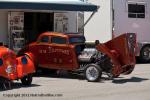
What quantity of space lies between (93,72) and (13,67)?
3180mm

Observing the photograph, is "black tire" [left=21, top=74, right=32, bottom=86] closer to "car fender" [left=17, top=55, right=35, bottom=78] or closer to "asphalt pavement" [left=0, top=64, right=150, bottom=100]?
"asphalt pavement" [left=0, top=64, right=150, bottom=100]

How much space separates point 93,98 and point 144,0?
11697 mm

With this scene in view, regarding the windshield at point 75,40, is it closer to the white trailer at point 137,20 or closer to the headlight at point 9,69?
the headlight at point 9,69

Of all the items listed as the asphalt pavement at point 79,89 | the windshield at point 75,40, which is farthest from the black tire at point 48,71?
the windshield at point 75,40

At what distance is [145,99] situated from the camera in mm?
12297

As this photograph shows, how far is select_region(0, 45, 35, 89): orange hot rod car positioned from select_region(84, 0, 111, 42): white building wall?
795 centimetres

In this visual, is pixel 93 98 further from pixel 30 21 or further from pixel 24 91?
pixel 30 21

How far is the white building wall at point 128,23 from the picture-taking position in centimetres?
2248

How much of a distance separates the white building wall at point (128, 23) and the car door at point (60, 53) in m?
5.70

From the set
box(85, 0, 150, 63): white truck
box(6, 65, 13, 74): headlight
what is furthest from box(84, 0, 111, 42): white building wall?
box(6, 65, 13, 74): headlight

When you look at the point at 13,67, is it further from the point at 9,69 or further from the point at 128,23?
the point at 128,23

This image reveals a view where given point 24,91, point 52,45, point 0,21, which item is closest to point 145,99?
point 24,91

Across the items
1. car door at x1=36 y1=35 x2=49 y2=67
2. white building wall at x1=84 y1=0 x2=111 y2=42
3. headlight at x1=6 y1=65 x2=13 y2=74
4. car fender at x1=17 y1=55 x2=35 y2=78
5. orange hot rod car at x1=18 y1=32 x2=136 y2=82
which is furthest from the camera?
white building wall at x1=84 y1=0 x2=111 y2=42

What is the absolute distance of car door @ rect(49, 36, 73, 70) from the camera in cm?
1688
